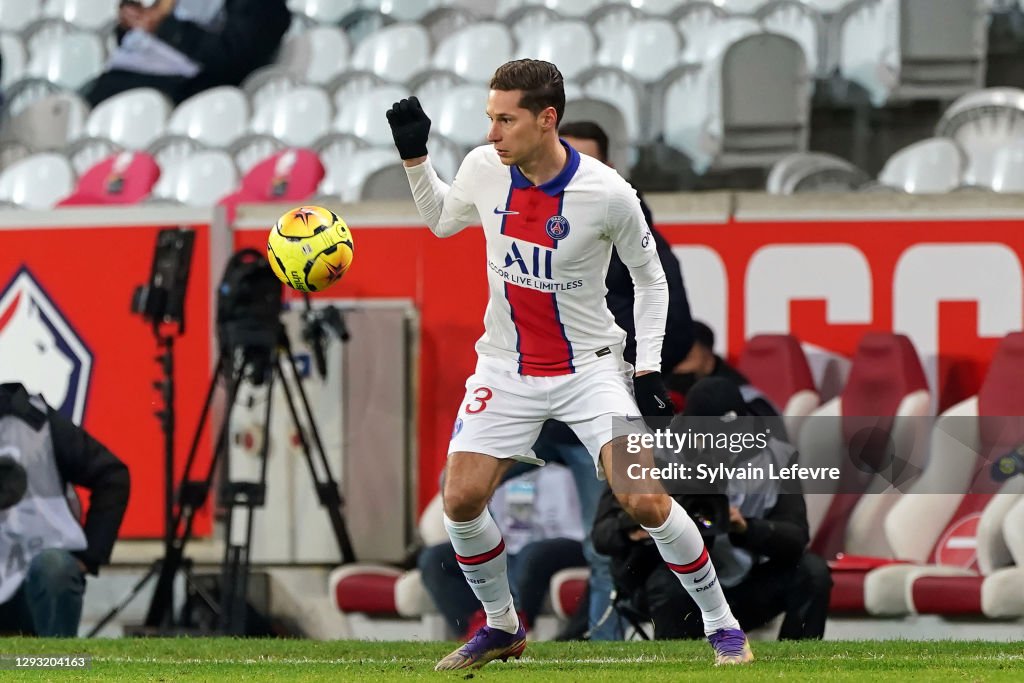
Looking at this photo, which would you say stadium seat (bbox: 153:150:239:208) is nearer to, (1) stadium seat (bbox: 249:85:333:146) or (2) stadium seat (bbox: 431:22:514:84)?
(1) stadium seat (bbox: 249:85:333:146)

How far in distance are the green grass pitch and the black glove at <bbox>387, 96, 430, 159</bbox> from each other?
148 centimetres

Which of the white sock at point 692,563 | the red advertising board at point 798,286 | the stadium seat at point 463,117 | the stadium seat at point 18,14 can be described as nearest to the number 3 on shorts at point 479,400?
the white sock at point 692,563

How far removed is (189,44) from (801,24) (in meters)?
4.31

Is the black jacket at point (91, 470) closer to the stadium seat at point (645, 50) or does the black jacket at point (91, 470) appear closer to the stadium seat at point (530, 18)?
the stadium seat at point (645, 50)

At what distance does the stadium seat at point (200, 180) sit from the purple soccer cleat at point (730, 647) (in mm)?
5834

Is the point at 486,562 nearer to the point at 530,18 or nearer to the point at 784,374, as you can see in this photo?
the point at 784,374

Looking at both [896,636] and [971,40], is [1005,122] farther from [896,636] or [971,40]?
[896,636]

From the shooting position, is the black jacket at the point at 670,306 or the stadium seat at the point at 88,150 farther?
the stadium seat at the point at 88,150

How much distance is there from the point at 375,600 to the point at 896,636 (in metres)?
2.38

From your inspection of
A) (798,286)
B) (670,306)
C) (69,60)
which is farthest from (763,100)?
(69,60)

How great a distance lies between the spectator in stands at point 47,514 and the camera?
6.30 meters

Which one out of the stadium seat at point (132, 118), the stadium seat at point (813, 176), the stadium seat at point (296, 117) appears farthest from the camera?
the stadium seat at point (132, 118)

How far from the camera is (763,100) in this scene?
9359mm

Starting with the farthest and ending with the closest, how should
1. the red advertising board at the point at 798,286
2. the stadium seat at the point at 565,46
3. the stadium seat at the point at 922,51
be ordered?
the stadium seat at the point at 565,46 < the stadium seat at the point at 922,51 < the red advertising board at the point at 798,286
